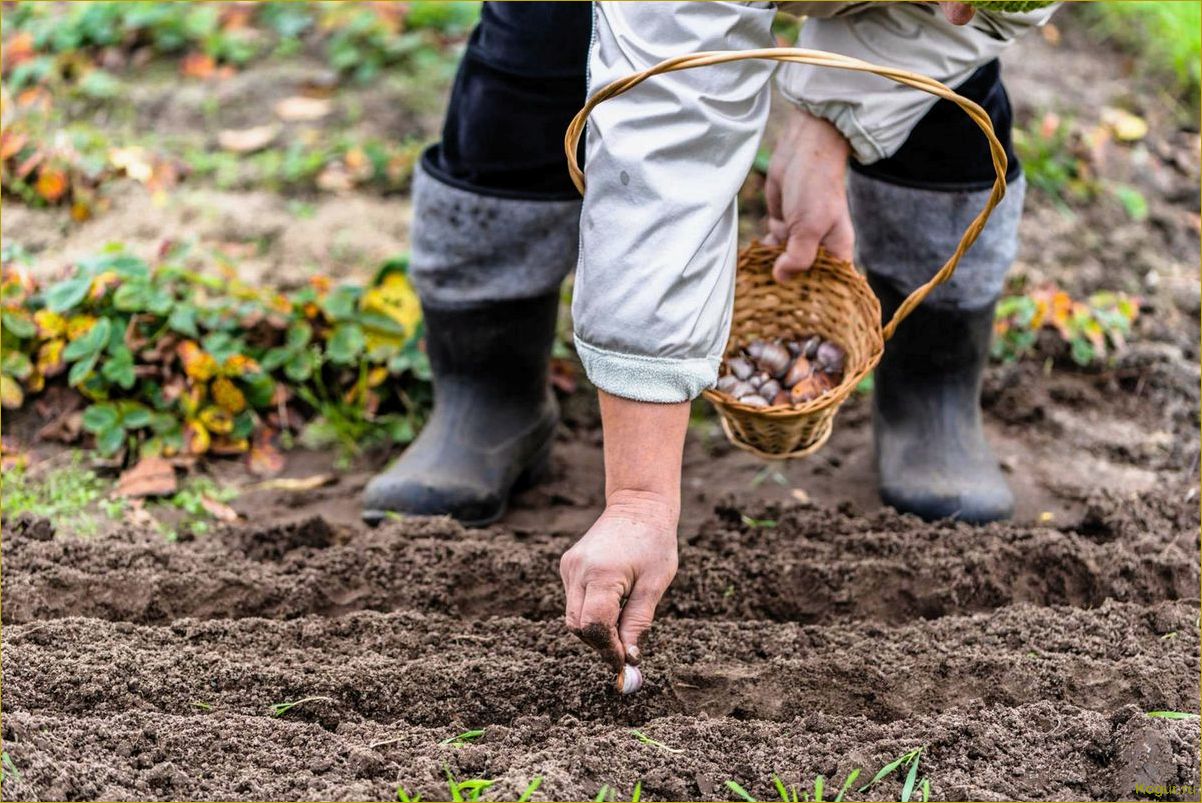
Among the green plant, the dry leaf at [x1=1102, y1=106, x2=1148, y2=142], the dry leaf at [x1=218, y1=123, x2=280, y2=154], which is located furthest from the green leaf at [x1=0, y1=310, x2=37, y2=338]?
the dry leaf at [x1=1102, y1=106, x2=1148, y2=142]

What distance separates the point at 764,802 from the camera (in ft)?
5.38

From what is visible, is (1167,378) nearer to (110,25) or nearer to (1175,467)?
(1175,467)

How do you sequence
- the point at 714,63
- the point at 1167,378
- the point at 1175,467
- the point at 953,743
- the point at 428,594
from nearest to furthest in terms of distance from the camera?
the point at 714,63 → the point at 953,743 → the point at 428,594 → the point at 1175,467 → the point at 1167,378

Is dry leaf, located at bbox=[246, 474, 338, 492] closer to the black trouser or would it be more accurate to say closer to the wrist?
the black trouser

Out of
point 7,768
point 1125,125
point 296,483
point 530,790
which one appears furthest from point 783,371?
point 1125,125

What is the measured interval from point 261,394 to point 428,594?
0.81m

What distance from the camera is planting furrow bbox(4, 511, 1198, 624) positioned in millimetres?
2168

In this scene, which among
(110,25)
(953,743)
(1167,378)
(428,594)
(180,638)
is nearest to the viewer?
(953,743)

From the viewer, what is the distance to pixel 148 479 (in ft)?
8.57

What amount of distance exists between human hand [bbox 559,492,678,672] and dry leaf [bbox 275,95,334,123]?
2.49 meters

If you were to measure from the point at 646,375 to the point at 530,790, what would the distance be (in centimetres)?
53

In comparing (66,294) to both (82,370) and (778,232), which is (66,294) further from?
(778,232)

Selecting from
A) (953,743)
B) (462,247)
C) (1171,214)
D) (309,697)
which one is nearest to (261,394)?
(462,247)

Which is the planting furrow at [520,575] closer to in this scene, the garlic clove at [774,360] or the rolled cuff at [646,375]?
the garlic clove at [774,360]
